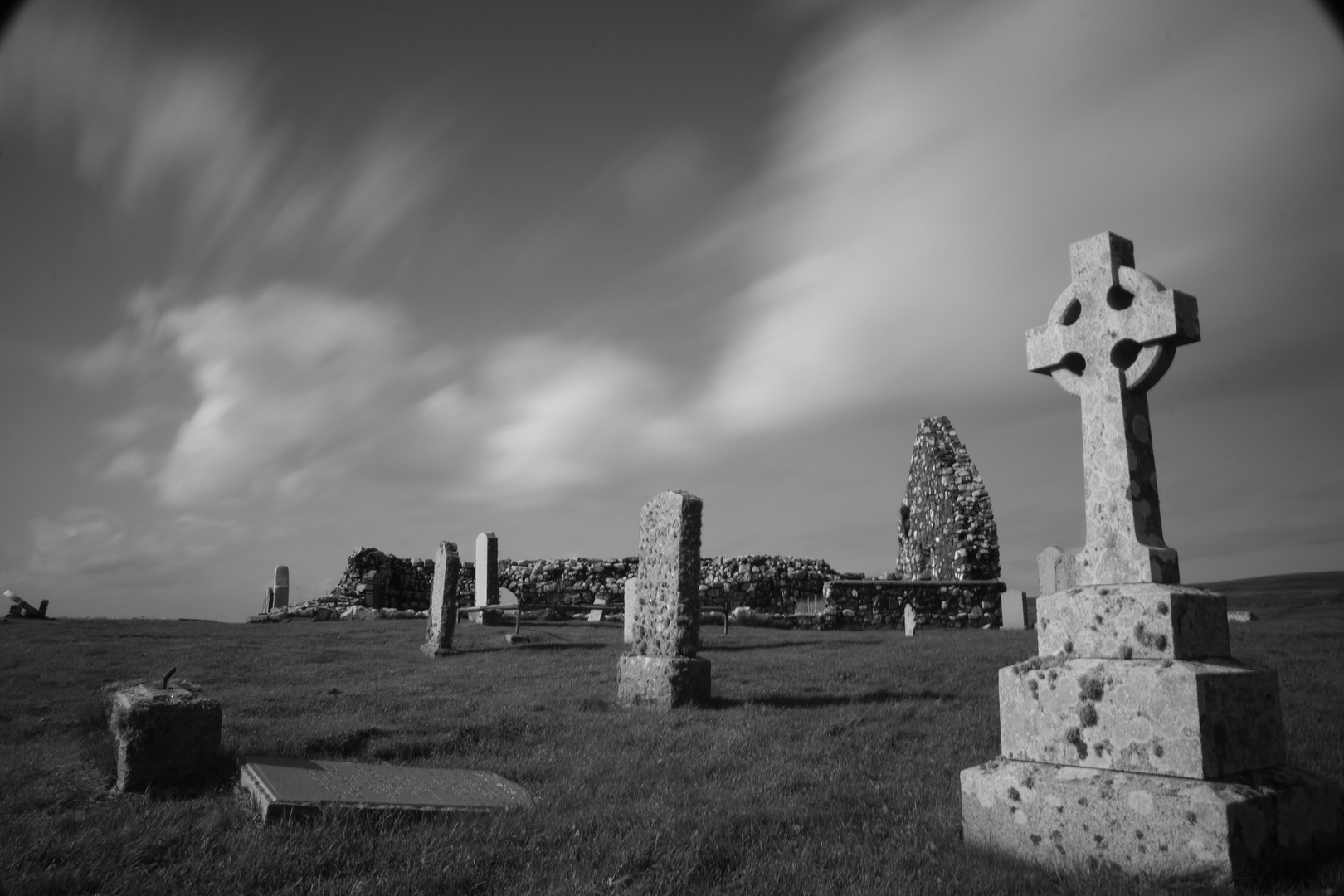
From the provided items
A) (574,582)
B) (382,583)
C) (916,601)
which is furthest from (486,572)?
(916,601)

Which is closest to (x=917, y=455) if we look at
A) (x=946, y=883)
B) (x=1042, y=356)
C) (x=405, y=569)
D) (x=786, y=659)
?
(x=786, y=659)

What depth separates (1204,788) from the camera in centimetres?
369

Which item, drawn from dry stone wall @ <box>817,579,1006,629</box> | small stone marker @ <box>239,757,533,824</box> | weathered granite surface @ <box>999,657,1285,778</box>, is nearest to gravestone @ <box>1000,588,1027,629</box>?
dry stone wall @ <box>817,579,1006,629</box>

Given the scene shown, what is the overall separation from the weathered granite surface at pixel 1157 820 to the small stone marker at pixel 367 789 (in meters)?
2.68

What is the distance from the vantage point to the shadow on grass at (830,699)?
8.88 metres

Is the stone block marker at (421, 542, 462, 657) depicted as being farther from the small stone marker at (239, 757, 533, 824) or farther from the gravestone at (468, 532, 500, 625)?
the small stone marker at (239, 757, 533, 824)

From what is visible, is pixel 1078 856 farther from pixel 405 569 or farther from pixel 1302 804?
pixel 405 569

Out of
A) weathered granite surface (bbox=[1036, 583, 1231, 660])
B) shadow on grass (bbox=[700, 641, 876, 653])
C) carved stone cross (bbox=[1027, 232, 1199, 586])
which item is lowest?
shadow on grass (bbox=[700, 641, 876, 653])

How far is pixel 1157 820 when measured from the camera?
374 centimetres

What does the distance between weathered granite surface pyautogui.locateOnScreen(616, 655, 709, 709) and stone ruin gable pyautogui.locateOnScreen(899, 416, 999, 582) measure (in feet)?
53.6

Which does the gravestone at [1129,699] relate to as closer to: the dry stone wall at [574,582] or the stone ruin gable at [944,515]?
the stone ruin gable at [944,515]

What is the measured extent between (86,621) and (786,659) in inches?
709

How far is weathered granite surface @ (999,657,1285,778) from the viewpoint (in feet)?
12.6

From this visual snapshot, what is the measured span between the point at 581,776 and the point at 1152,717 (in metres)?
3.52
